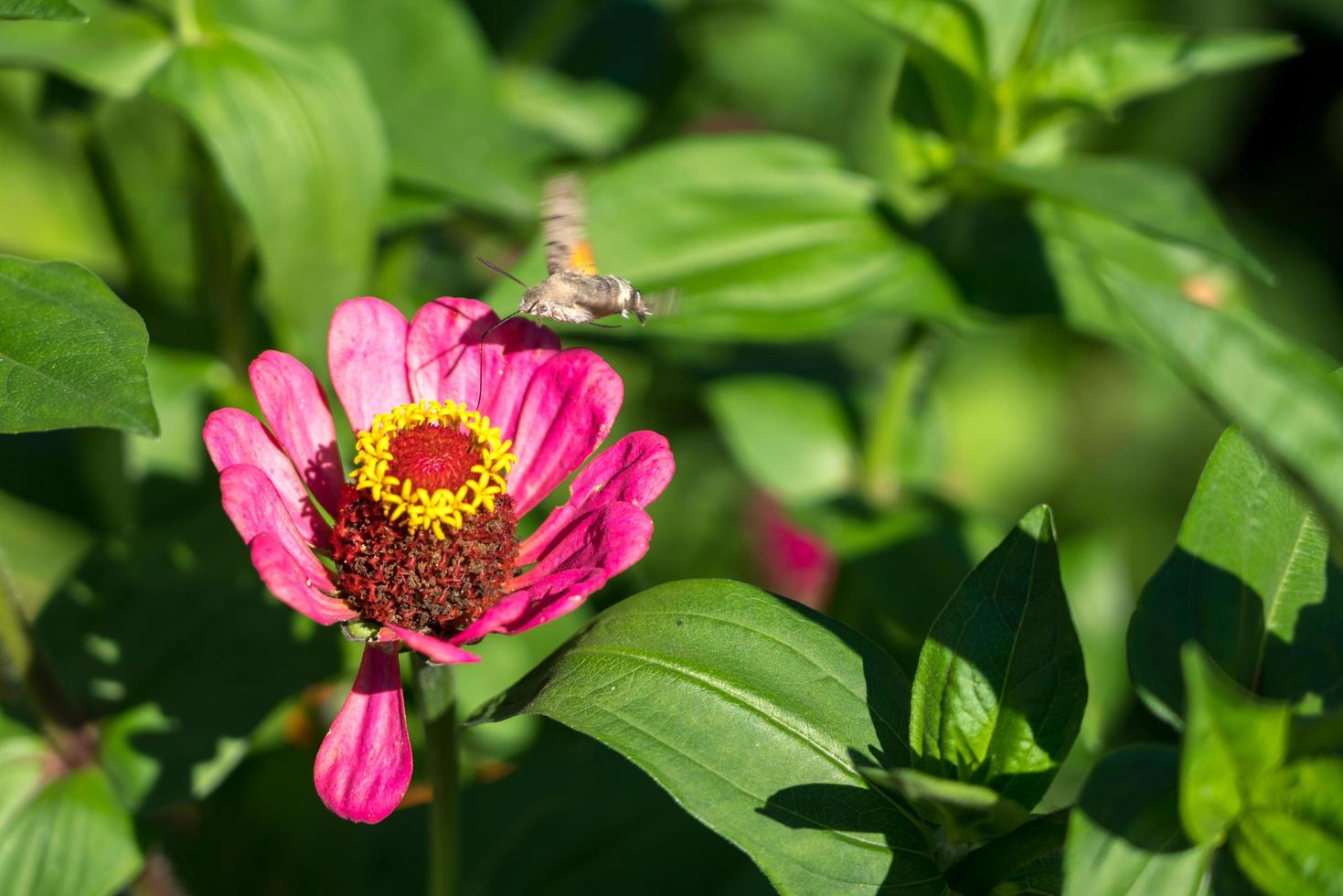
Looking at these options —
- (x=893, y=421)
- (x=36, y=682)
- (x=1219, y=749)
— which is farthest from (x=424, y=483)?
(x=893, y=421)

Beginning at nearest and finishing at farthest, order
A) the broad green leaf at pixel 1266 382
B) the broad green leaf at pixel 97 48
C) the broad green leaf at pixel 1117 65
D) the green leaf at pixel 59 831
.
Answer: the broad green leaf at pixel 1266 382 → the green leaf at pixel 59 831 → the broad green leaf at pixel 97 48 → the broad green leaf at pixel 1117 65

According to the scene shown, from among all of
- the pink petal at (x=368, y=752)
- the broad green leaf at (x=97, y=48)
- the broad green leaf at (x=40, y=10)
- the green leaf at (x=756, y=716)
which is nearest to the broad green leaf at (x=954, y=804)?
the green leaf at (x=756, y=716)

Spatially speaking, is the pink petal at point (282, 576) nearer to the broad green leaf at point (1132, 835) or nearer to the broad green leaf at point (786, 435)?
the broad green leaf at point (1132, 835)

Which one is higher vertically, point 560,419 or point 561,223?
point 561,223

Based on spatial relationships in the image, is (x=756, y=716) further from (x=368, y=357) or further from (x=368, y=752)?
(x=368, y=357)

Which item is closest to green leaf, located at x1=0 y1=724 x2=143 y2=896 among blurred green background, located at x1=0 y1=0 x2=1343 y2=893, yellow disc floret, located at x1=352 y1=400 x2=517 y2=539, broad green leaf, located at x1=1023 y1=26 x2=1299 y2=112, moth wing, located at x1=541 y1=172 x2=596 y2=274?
blurred green background, located at x1=0 y1=0 x2=1343 y2=893

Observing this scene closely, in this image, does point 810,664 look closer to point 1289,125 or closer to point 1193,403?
point 1193,403

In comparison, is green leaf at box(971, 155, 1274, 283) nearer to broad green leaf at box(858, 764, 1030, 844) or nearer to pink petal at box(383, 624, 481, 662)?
broad green leaf at box(858, 764, 1030, 844)
